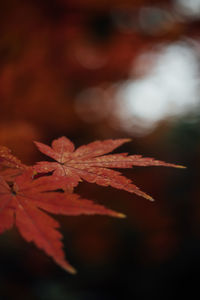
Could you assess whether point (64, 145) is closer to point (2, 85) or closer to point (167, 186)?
point (2, 85)

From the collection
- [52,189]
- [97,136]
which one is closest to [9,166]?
[52,189]

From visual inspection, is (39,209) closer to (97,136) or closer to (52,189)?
(52,189)

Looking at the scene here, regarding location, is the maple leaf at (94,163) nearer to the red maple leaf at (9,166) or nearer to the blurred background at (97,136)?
the red maple leaf at (9,166)

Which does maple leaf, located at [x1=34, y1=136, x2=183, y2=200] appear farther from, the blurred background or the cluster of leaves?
the blurred background

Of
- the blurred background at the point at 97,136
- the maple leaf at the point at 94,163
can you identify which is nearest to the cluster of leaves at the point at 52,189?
the maple leaf at the point at 94,163

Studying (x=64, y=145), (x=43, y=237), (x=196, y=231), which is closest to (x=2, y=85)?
(x=64, y=145)

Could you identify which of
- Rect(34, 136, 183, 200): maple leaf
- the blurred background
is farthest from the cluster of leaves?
the blurred background

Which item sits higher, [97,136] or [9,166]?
[97,136]
